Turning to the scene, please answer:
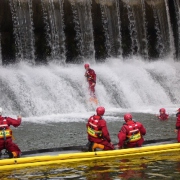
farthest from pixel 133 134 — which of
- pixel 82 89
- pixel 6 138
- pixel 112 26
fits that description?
pixel 112 26

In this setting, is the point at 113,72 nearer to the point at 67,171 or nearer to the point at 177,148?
the point at 177,148

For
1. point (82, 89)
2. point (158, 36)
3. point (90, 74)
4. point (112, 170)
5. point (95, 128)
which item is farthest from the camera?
point (158, 36)

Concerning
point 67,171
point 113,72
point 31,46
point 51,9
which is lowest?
point 67,171

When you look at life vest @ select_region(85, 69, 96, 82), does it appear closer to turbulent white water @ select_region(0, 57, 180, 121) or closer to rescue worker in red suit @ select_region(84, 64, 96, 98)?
rescue worker in red suit @ select_region(84, 64, 96, 98)

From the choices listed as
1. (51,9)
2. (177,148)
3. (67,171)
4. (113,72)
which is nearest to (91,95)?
(113,72)

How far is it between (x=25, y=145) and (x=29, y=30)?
1224cm

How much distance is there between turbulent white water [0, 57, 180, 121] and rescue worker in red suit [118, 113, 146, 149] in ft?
22.0

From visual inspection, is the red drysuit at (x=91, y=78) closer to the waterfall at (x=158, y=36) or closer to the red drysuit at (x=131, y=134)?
the red drysuit at (x=131, y=134)

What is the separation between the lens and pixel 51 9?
78.8ft

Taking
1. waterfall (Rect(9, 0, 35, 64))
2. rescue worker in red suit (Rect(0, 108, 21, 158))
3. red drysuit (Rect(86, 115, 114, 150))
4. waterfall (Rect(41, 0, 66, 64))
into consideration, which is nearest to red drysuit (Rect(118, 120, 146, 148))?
red drysuit (Rect(86, 115, 114, 150))

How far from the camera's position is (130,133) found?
10.2 meters

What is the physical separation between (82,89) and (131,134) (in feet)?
36.1

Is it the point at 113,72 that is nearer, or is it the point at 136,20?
the point at 113,72

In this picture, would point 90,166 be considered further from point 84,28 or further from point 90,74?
point 84,28
